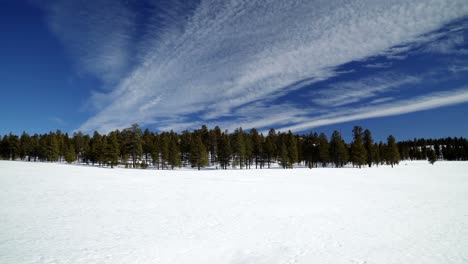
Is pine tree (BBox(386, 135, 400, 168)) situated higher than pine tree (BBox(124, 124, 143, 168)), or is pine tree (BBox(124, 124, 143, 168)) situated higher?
pine tree (BBox(124, 124, 143, 168))

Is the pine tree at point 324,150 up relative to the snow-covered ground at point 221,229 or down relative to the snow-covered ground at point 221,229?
up

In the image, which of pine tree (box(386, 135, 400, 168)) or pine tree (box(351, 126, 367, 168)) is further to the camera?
pine tree (box(386, 135, 400, 168))

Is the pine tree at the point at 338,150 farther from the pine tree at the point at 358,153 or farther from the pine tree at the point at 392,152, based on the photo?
the pine tree at the point at 392,152

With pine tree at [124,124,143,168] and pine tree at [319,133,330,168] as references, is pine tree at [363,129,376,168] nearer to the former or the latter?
pine tree at [319,133,330,168]

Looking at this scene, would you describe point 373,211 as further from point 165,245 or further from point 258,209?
point 165,245

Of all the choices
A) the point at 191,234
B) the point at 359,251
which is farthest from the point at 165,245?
the point at 359,251

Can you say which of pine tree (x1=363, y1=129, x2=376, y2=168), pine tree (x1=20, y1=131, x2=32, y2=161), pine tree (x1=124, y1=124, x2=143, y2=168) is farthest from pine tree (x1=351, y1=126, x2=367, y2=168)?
pine tree (x1=20, y1=131, x2=32, y2=161)

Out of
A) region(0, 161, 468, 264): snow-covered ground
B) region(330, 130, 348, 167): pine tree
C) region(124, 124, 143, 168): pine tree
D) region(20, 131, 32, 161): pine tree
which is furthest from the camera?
region(20, 131, 32, 161): pine tree

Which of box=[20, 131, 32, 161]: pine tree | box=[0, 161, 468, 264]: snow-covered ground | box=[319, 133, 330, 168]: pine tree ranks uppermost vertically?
box=[20, 131, 32, 161]: pine tree

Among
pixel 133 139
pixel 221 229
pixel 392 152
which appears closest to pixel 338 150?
pixel 392 152

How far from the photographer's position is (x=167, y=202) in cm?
1997

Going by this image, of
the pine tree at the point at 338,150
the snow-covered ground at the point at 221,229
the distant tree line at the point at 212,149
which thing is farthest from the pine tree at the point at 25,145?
the pine tree at the point at 338,150

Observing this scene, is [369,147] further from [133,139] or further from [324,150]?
[133,139]

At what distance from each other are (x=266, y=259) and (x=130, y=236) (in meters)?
6.90
